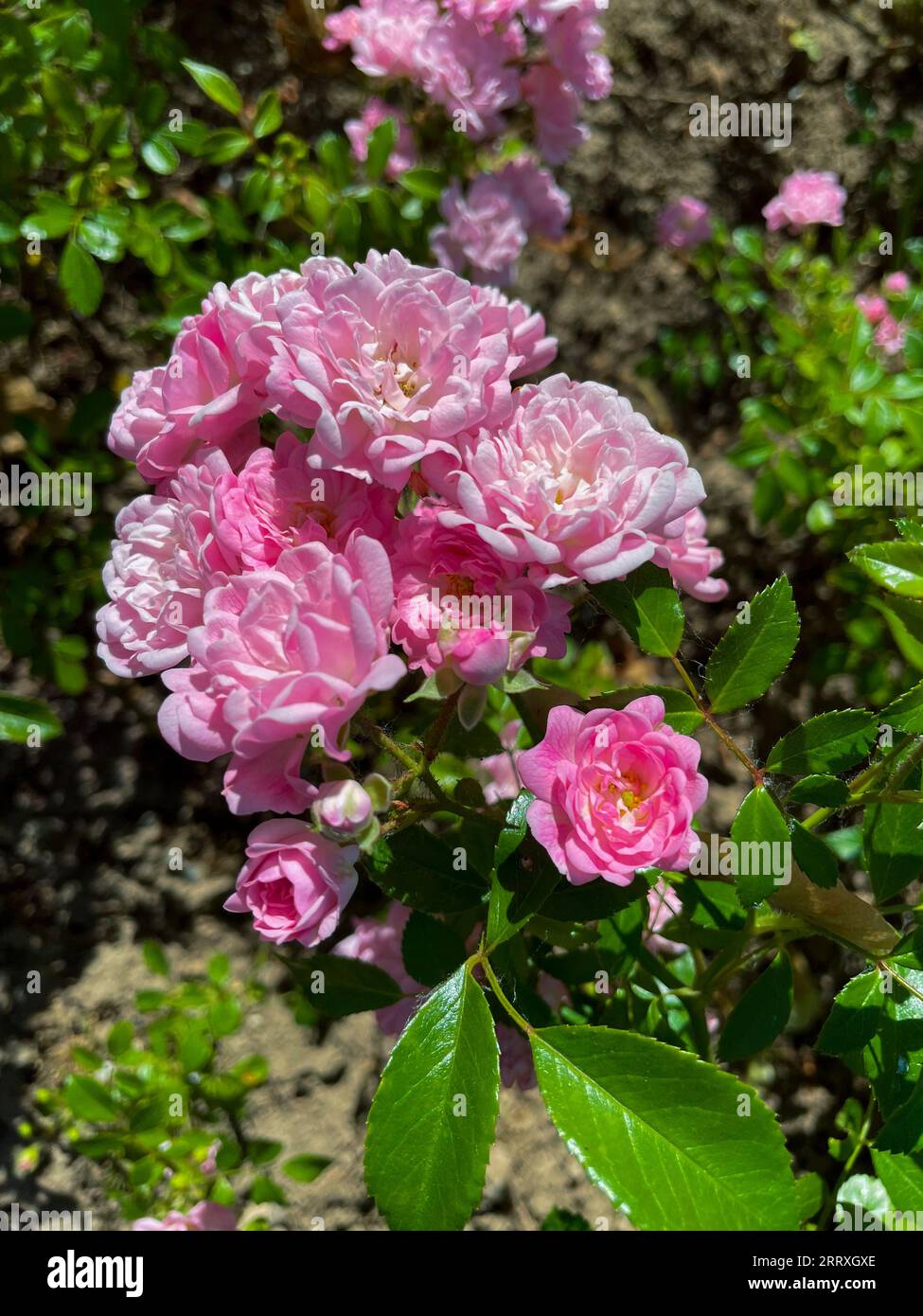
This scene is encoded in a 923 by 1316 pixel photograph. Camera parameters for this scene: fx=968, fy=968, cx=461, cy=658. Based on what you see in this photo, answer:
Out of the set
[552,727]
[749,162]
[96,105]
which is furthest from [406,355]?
[749,162]

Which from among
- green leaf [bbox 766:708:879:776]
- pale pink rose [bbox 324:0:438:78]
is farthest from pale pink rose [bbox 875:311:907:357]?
green leaf [bbox 766:708:879:776]

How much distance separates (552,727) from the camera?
0.89 m

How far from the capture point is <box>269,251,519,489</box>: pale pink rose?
856 mm

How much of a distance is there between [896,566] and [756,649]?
22cm

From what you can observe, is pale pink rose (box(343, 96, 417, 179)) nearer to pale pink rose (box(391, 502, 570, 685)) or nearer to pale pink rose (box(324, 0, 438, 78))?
pale pink rose (box(324, 0, 438, 78))

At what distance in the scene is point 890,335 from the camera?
7.62ft

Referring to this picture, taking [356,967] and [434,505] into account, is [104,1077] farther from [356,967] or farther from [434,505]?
[434,505]

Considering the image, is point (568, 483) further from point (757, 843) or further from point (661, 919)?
point (661, 919)

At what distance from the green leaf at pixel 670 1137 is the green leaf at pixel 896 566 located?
0.55 metres

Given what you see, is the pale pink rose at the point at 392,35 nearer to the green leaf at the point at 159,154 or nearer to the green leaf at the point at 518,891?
the green leaf at the point at 159,154

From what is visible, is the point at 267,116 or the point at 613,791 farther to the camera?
the point at 267,116

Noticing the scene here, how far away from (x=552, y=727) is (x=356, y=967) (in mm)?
588

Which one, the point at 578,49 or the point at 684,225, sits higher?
the point at 684,225

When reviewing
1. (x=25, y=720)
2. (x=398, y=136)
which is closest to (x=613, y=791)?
(x=25, y=720)
